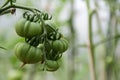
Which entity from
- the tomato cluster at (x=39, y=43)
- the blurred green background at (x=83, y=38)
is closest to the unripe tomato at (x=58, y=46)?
the tomato cluster at (x=39, y=43)

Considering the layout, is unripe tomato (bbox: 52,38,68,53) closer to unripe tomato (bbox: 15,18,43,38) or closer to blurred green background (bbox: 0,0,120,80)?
unripe tomato (bbox: 15,18,43,38)

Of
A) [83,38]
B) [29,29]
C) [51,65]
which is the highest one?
[29,29]

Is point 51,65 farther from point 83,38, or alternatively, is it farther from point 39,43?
point 83,38

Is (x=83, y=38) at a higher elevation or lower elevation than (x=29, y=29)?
lower

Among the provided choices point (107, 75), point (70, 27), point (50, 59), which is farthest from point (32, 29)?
point (70, 27)

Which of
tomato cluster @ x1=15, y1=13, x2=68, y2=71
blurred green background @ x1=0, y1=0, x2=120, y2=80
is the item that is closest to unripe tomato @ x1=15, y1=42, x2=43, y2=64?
tomato cluster @ x1=15, y1=13, x2=68, y2=71

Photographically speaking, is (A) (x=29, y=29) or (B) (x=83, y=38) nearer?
(A) (x=29, y=29)

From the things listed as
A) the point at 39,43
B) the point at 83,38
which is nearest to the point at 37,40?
the point at 39,43
